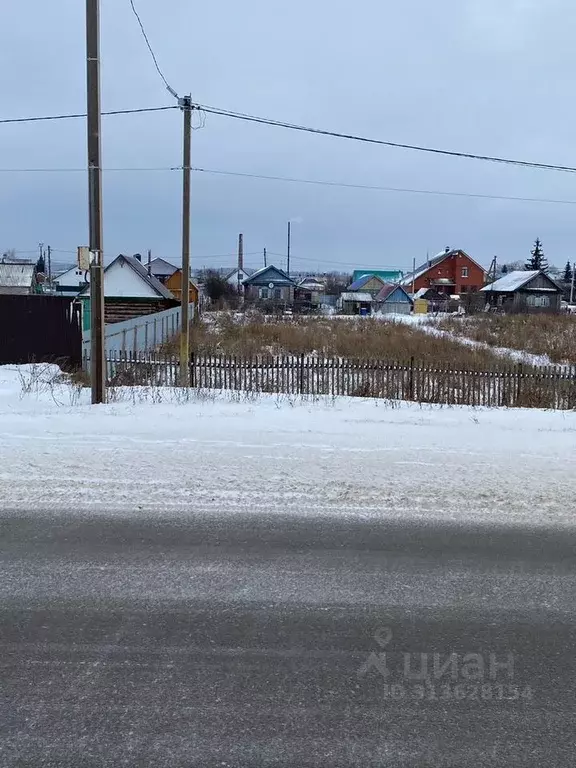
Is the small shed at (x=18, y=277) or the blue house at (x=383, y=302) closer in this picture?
the small shed at (x=18, y=277)

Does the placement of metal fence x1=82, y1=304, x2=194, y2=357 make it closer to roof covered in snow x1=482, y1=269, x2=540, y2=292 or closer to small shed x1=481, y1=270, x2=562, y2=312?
small shed x1=481, y1=270, x2=562, y2=312

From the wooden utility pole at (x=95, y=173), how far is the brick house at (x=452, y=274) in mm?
90322

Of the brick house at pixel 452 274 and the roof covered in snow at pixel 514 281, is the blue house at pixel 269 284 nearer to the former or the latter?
the brick house at pixel 452 274

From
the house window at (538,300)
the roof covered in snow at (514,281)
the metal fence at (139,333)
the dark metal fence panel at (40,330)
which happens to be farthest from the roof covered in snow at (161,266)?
the dark metal fence panel at (40,330)

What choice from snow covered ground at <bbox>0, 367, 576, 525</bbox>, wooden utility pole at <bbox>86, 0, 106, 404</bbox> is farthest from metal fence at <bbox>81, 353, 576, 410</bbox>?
wooden utility pole at <bbox>86, 0, 106, 404</bbox>

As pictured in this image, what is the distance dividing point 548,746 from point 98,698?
78.1 inches

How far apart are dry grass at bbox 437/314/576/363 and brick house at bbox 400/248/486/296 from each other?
2199 inches

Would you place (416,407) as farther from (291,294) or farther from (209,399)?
(291,294)

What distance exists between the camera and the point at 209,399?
38.2 ft

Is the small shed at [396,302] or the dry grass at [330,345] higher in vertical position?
the small shed at [396,302]

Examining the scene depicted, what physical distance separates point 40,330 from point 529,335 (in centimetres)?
2348

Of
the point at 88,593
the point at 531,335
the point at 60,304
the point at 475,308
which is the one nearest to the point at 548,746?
the point at 88,593

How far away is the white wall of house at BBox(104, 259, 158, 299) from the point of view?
36656mm

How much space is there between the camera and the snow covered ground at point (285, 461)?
5.78 metres
